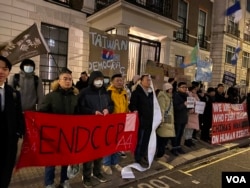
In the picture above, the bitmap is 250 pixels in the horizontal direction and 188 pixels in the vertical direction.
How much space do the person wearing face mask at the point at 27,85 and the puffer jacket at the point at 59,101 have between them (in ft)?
3.29

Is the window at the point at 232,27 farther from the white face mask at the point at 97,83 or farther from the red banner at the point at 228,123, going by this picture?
the white face mask at the point at 97,83

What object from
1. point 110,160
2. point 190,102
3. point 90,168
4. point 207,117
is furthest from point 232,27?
point 90,168

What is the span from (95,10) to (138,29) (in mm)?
2003

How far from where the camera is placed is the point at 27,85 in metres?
5.12

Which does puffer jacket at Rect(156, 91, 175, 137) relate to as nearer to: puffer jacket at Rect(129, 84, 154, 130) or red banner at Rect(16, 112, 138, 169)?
puffer jacket at Rect(129, 84, 154, 130)

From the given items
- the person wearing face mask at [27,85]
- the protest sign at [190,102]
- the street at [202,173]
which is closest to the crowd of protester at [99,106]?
the person wearing face mask at [27,85]

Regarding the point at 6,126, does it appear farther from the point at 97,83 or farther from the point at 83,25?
the point at 83,25

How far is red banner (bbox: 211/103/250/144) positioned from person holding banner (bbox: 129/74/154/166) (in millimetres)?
3120

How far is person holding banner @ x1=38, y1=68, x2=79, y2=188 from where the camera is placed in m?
4.13

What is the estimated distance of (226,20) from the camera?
22.1 m

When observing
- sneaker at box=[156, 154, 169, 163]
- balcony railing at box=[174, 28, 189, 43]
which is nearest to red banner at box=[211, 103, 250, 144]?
sneaker at box=[156, 154, 169, 163]

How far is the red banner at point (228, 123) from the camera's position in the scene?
827 cm

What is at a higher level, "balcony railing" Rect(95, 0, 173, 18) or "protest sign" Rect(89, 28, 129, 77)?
"balcony railing" Rect(95, 0, 173, 18)

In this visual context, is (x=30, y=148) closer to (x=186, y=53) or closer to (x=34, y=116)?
(x=34, y=116)
